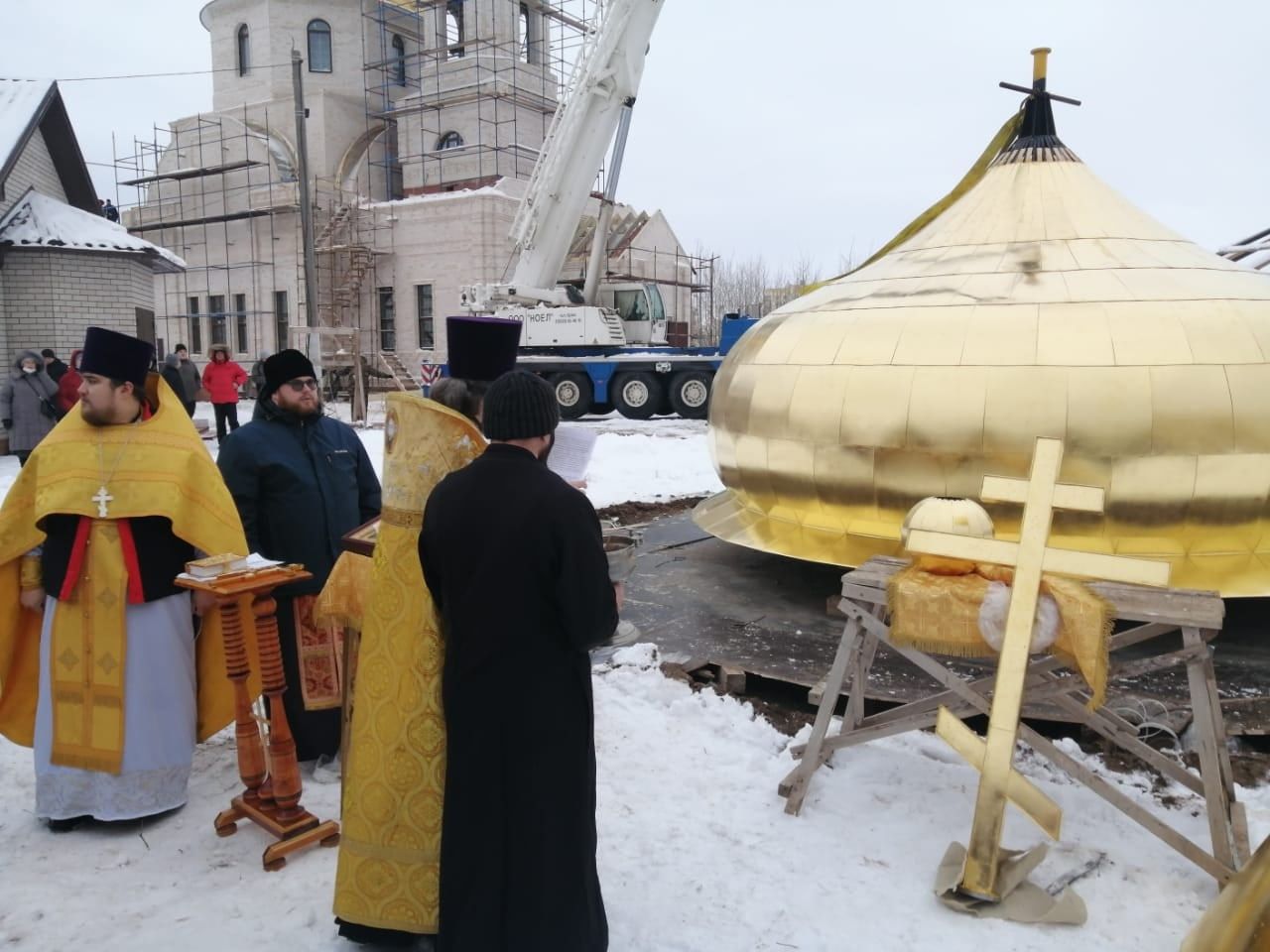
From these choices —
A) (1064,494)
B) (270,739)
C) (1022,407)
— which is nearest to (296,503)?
(270,739)

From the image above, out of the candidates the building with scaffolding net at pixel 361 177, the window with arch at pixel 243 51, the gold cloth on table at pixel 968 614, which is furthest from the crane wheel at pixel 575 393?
the window with arch at pixel 243 51

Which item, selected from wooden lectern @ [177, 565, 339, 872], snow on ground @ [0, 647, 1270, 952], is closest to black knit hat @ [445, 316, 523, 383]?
wooden lectern @ [177, 565, 339, 872]

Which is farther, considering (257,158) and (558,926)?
(257,158)

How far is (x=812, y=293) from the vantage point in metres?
6.54

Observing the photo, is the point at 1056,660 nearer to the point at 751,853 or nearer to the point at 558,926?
the point at 751,853

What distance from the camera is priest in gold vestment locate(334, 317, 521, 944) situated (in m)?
2.57

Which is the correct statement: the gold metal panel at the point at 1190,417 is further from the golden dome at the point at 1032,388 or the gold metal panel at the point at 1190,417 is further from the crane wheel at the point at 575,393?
the crane wheel at the point at 575,393

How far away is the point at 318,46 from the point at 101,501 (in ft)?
105

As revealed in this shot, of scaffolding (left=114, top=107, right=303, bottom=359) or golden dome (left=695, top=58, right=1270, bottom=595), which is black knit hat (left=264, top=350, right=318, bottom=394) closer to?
golden dome (left=695, top=58, right=1270, bottom=595)

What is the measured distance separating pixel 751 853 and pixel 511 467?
180cm

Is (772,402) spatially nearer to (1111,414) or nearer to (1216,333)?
(1111,414)

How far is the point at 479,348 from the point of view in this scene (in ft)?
8.92

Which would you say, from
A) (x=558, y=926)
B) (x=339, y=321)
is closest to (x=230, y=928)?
(x=558, y=926)

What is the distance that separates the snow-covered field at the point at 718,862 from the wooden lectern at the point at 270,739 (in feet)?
0.30
